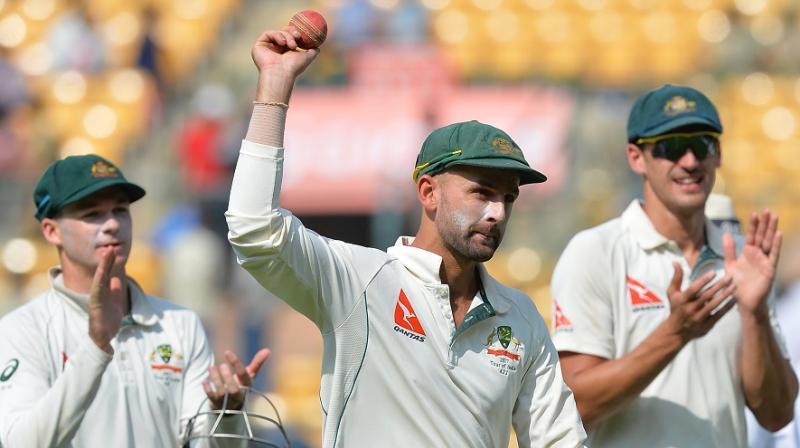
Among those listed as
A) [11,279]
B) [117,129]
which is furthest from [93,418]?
[117,129]

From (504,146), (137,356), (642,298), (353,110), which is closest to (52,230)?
(137,356)

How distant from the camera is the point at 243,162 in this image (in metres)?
3.38

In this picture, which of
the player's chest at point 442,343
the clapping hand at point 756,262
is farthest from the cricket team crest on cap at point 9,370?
the clapping hand at point 756,262

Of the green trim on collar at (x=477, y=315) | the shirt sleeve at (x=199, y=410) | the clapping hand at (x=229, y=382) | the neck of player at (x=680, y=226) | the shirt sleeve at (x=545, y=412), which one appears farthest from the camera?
the neck of player at (x=680, y=226)

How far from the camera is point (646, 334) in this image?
182 inches

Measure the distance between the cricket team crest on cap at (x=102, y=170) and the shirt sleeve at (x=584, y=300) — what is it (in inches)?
61.8

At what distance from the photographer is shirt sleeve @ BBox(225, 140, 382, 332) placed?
3.37 m

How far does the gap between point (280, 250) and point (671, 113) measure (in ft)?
6.12

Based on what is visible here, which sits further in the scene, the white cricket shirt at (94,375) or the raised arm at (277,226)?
the white cricket shirt at (94,375)

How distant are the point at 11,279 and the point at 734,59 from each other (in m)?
8.04

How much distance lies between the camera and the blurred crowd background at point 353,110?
12.5 meters

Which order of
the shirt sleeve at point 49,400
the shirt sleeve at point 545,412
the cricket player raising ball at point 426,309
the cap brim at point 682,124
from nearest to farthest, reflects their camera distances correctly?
the cricket player raising ball at point 426,309
the shirt sleeve at point 545,412
the shirt sleeve at point 49,400
the cap brim at point 682,124

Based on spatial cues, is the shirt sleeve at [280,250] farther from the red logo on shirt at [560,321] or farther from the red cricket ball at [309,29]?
the red logo on shirt at [560,321]

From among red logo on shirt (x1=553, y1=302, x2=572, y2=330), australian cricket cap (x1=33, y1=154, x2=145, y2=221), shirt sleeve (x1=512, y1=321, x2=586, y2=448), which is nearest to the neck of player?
red logo on shirt (x1=553, y1=302, x2=572, y2=330)
